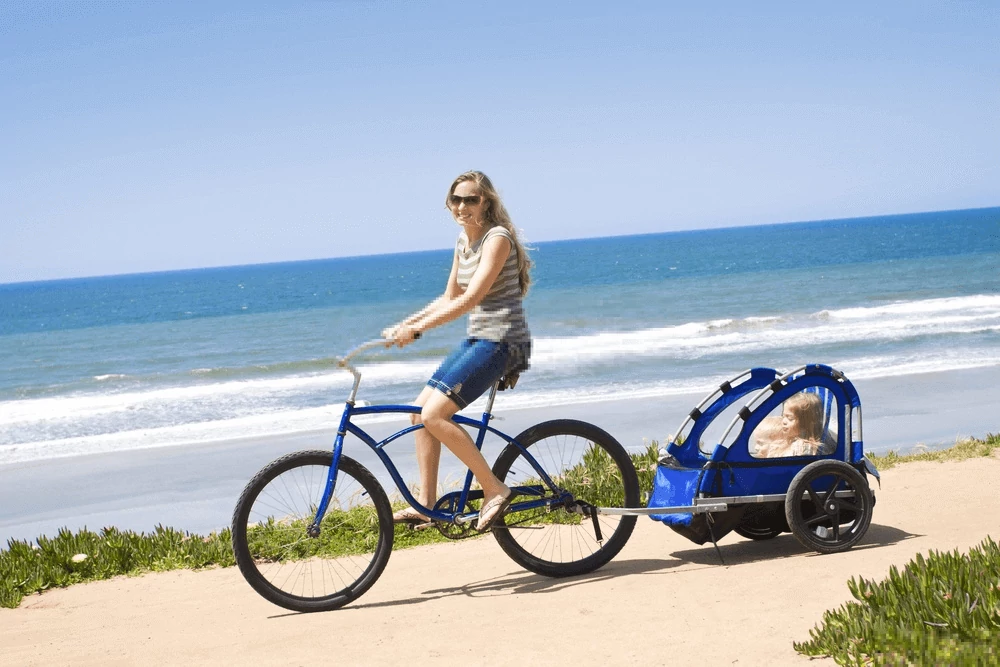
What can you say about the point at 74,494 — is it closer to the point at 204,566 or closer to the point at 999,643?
the point at 204,566

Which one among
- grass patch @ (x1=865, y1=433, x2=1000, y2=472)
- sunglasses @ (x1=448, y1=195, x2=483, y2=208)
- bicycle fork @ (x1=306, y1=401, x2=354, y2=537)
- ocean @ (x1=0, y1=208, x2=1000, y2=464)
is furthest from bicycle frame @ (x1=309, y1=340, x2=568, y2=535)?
ocean @ (x1=0, y1=208, x2=1000, y2=464)

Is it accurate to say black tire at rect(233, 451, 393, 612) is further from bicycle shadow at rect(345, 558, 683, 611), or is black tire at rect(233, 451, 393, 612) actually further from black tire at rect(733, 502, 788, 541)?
black tire at rect(733, 502, 788, 541)

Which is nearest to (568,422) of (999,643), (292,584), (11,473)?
(292,584)

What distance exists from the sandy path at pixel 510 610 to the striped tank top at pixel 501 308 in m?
1.38

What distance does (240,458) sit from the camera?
12.7m

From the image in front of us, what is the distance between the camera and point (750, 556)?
567cm

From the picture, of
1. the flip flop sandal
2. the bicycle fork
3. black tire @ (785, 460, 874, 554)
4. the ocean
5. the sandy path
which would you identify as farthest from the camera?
the ocean

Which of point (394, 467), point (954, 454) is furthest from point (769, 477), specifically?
point (954, 454)

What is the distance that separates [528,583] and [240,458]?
806 cm

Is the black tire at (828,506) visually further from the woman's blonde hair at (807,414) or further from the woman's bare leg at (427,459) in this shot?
the woman's bare leg at (427,459)

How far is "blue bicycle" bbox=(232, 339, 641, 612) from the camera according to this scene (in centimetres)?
506

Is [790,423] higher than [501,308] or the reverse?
the reverse

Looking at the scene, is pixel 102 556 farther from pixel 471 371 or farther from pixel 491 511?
pixel 471 371

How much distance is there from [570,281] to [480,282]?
66.9 meters
